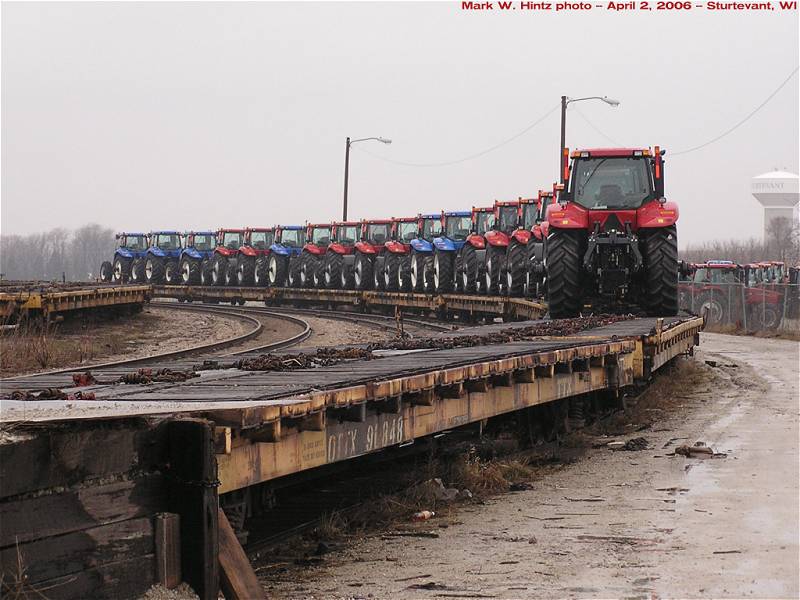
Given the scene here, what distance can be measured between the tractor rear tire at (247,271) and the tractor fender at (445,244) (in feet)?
47.7

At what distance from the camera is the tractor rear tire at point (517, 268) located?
29.4 metres

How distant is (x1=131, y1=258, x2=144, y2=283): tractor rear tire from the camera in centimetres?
5466

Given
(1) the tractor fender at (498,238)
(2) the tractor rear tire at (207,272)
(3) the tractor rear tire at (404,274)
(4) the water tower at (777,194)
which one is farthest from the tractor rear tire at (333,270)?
(4) the water tower at (777,194)

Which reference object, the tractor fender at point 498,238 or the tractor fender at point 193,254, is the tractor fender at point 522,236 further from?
the tractor fender at point 193,254

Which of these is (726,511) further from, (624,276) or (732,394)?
(624,276)

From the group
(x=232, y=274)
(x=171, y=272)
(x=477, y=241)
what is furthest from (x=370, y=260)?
(x=171, y=272)

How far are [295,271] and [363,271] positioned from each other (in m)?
5.34

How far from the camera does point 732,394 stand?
17984mm

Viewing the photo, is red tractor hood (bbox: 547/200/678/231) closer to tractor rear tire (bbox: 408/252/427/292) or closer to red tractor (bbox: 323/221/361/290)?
tractor rear tire (bbox: 408/252/427/292)

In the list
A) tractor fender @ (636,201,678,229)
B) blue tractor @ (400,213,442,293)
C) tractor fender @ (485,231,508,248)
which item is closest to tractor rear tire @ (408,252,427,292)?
blue tractor @ (400,213,442,293)

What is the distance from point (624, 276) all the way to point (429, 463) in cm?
1042

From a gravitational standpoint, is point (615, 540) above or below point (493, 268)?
below

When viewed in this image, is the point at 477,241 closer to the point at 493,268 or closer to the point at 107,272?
the point at 493,268

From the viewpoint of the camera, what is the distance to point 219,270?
1988 inches
